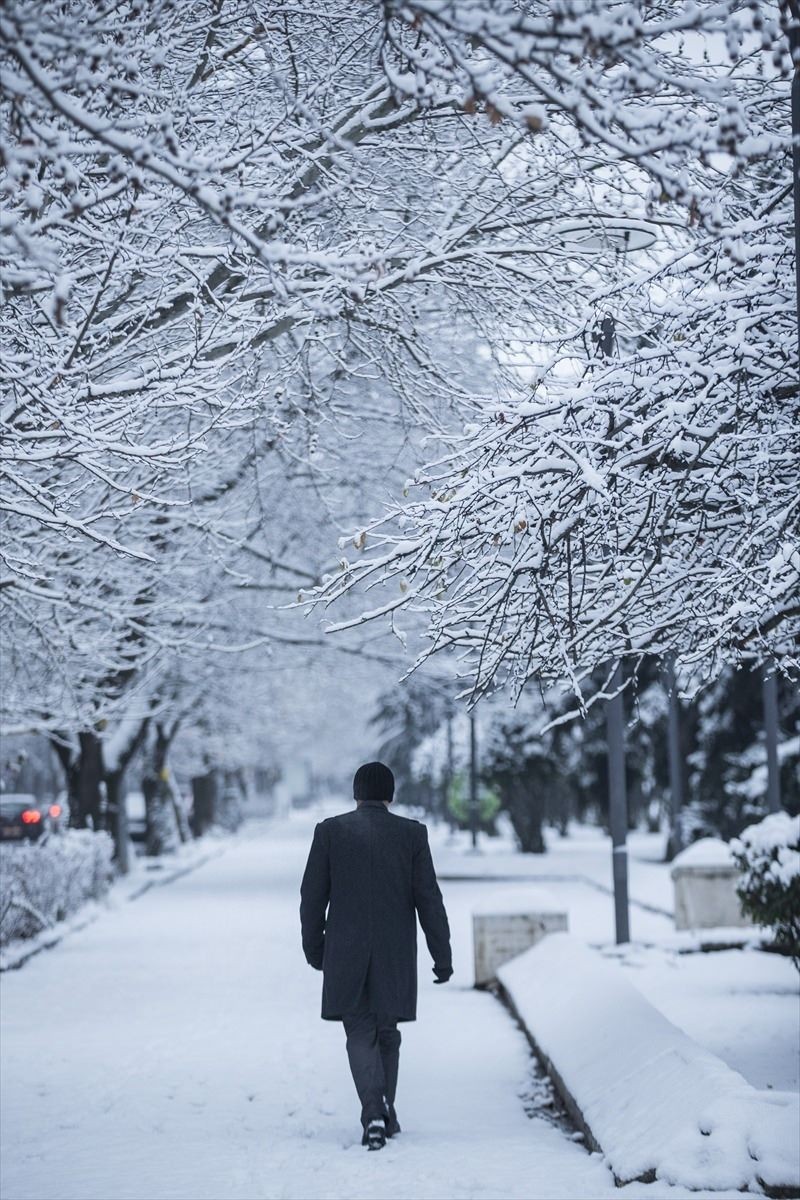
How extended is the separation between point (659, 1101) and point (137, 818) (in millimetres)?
40136

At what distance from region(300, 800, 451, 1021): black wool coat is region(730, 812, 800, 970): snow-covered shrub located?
10.7 feet

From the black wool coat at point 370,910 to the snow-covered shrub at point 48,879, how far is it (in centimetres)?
873

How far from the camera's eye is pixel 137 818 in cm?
4506

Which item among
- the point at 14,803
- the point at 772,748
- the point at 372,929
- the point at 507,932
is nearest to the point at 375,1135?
the point at 372,929

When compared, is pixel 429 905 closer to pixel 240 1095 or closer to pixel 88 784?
pixel 240 1095

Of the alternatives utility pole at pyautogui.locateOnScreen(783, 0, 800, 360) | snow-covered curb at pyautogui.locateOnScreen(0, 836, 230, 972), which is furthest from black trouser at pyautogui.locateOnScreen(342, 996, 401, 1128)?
snow-covered curb at pyautogui.locateOnScreen(0, 836, 230, 972)

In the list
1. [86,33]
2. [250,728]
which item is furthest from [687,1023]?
[250,728]

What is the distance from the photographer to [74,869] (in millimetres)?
19250

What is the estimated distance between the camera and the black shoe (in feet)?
22.2

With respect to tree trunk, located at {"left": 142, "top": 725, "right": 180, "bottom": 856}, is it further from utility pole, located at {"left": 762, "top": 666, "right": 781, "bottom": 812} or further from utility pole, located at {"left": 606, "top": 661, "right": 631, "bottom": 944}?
utility pole, located at {"left": 606, "top": 661, "right": 631, "bottom": 944}

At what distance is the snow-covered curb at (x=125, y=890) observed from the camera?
50.9 ft

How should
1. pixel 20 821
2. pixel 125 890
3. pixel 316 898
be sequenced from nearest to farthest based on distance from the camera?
pixel 316 898, pixel 125 890, pixel 20 821

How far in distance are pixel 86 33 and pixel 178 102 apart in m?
2.67

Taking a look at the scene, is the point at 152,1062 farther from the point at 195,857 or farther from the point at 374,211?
the point at 195,857
